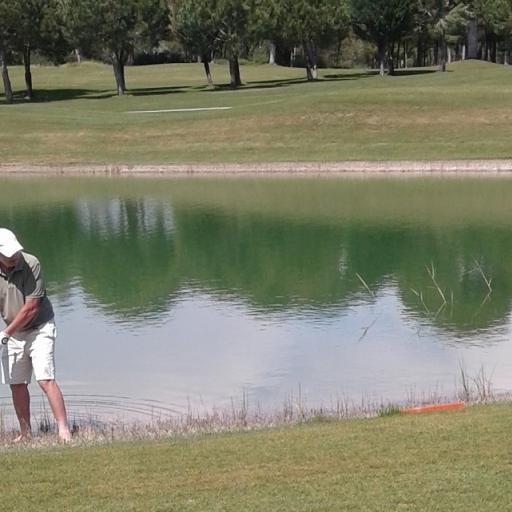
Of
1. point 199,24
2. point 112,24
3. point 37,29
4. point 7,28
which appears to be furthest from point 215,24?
point 7,28

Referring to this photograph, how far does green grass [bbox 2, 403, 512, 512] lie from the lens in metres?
6.46

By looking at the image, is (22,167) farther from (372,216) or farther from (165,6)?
(165,6)

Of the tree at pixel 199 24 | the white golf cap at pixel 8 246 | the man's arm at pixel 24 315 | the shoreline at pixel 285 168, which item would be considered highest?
the white golf cap at pixel 8 246

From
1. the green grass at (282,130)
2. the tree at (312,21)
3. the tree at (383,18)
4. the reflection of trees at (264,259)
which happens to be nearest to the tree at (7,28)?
the green grass at (282,130)

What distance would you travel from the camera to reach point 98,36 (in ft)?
226

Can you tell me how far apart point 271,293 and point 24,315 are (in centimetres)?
981

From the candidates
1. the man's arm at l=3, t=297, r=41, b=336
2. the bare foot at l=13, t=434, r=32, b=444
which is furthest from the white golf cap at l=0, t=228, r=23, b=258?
the bare foot at l=13, t=434, r=32, b=444

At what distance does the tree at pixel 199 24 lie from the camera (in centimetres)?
7125

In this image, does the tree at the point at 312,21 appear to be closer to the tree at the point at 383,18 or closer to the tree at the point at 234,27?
the tree at the point at 383,18

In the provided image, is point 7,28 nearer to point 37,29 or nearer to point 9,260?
point 37,29

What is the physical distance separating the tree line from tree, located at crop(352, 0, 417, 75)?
7 centimetres

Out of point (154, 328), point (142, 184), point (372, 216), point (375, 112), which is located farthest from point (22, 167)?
point (154, 328)

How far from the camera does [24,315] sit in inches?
355

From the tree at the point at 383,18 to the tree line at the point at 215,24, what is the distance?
0.23 ft
